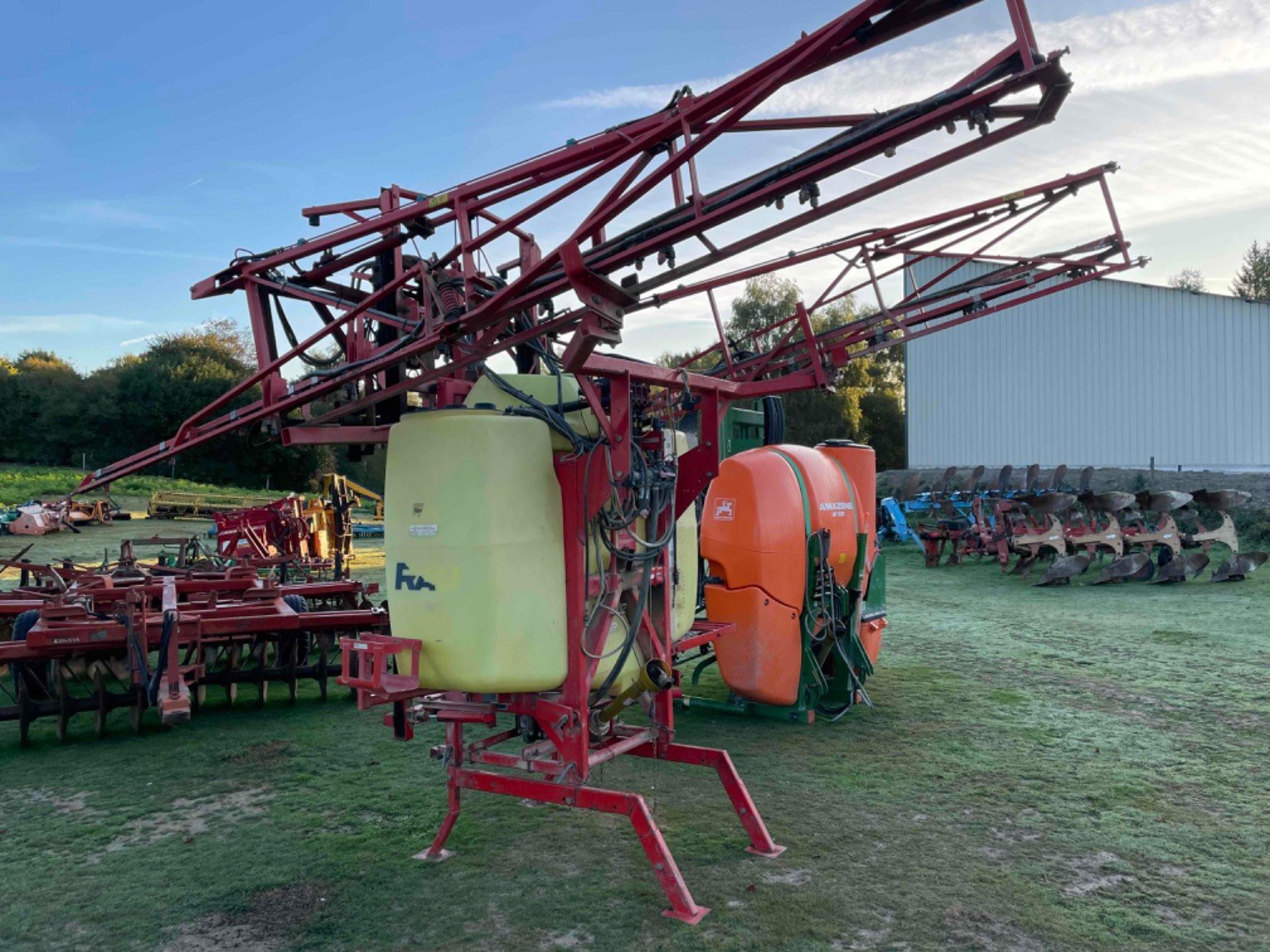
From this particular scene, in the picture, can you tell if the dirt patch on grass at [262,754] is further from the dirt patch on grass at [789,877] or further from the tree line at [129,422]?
the tree line at [129,422]

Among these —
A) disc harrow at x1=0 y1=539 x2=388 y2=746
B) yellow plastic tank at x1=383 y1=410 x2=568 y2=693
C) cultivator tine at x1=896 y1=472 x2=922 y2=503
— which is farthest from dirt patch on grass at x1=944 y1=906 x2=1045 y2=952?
cultivator tine at x1=896 y1=472 x2=922 y2=503

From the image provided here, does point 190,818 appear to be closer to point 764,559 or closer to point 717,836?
point 717,836

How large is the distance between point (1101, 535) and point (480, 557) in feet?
40.6

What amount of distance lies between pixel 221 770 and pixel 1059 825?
4556 mm

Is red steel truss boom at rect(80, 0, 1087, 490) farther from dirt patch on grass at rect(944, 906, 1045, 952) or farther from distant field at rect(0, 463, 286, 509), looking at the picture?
distant field at rect(0, 463, 286, 509)

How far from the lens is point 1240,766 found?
532 cm

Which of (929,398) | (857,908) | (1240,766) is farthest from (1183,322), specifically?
(857,908)

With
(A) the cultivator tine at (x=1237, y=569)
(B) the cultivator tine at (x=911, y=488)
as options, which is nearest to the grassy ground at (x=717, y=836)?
(A) the cultivator tine at (x=1237, y=569)

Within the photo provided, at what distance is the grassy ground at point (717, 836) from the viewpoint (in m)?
3.58

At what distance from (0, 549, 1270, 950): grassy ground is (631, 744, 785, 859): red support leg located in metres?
0.10

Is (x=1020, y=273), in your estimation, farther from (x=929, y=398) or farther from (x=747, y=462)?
(x=929, y=398)

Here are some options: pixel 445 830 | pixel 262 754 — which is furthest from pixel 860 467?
pixel 262 754

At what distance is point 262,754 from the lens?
5836 mm

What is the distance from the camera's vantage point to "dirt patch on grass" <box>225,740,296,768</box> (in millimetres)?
5680
